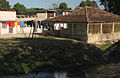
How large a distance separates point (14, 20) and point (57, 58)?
70.7 ft

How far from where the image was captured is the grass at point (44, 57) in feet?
56.2

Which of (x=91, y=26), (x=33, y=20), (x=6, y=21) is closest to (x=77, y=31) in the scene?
(x=91, y=26)

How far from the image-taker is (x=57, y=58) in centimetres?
1992

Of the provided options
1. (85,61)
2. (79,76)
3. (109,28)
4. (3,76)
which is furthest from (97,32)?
(3,76)

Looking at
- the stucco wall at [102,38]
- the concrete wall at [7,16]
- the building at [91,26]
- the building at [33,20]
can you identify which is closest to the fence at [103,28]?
the building at [91,26]

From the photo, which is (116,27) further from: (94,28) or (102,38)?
(94,28)

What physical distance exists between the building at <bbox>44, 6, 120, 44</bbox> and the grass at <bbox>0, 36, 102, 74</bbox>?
5568mm

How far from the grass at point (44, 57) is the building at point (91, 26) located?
5.57 metres

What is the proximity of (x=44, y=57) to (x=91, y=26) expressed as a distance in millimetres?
12122

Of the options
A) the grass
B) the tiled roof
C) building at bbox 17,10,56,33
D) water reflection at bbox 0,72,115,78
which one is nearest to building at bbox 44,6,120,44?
the tiled roof

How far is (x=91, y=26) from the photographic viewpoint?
30141mm

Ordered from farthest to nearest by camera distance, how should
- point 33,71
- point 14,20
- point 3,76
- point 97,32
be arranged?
point 14,20
point 97,32
point 33,71
point 3,76

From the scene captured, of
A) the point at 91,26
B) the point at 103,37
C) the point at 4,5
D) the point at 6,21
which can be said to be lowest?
the point at 103,37

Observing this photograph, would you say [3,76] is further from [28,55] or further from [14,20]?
[14,20]
